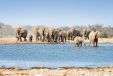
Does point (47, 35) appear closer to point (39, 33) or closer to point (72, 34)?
point (39, 33)

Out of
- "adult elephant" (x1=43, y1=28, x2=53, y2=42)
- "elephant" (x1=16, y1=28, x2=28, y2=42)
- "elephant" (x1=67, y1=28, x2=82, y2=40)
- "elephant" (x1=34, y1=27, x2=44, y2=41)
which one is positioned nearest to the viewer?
"elephant" (x1=16, y1=28, x2=28, y2=42)

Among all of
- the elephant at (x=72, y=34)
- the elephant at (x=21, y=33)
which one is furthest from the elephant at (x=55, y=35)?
the elephant at (x=72, y=34)

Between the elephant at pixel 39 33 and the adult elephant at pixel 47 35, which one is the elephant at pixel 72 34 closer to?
the elephant at pixel 39 33

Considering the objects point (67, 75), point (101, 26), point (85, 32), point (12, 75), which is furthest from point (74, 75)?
point (101, 26)

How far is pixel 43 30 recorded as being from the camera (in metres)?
95.9

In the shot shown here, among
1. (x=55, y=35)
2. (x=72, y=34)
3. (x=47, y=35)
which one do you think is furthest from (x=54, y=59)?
(x=72, y=34)

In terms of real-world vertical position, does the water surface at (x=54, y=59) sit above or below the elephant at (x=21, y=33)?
below

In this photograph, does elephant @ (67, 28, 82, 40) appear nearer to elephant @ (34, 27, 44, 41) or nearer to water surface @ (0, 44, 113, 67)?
elephant @ (34, 27, 44, 41)

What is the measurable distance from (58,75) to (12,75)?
6.28ft

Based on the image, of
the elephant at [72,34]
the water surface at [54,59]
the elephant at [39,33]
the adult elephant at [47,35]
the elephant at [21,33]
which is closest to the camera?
the water surface at [54,59]

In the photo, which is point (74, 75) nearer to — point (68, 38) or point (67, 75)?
point (67, 75)

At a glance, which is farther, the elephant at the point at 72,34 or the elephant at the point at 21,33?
the elephant at the point at 72,34

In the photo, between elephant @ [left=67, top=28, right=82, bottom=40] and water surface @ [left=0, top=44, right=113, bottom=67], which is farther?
elephant @ [left=67, top=28, right=82, bottom=40]

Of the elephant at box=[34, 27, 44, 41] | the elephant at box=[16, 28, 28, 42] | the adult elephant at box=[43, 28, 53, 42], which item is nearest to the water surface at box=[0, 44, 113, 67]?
the elephant at box=[16, 28, 28, 42]
